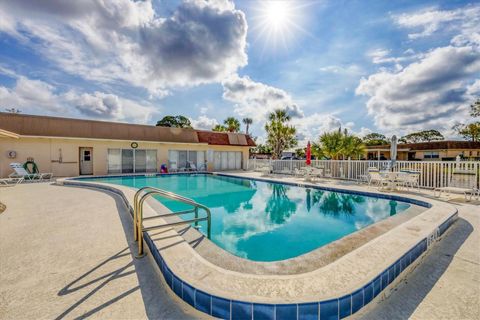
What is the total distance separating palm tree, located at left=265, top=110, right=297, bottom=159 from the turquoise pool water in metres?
17.6

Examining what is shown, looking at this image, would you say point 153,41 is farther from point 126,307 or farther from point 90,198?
point 126,307

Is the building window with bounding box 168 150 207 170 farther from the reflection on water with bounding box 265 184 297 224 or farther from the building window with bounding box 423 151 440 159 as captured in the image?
the building window with bounding box 423 151 440 159

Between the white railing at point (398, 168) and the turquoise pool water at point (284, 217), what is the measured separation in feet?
10.8

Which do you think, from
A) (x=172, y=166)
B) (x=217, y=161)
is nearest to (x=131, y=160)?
(x=172, y=166)

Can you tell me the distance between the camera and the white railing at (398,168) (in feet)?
27.0

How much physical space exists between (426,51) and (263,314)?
14.5 meters

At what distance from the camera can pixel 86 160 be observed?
1517cm

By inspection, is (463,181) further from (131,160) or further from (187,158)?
(131,160)

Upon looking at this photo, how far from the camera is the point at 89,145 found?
1487 centimetres

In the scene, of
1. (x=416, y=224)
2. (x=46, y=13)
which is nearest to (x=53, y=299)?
(x=416, y=224)

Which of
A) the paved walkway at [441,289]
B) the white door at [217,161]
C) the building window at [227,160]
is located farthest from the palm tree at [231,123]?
the paved walkway at [441,289]

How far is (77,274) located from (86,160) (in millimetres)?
15586

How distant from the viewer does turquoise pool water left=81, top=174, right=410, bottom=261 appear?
177 inches

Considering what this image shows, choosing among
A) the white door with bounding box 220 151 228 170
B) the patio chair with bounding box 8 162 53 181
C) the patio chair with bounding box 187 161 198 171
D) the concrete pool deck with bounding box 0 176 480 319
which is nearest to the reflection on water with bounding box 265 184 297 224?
the concrete pool deck with bounding box 0 176 480 319
